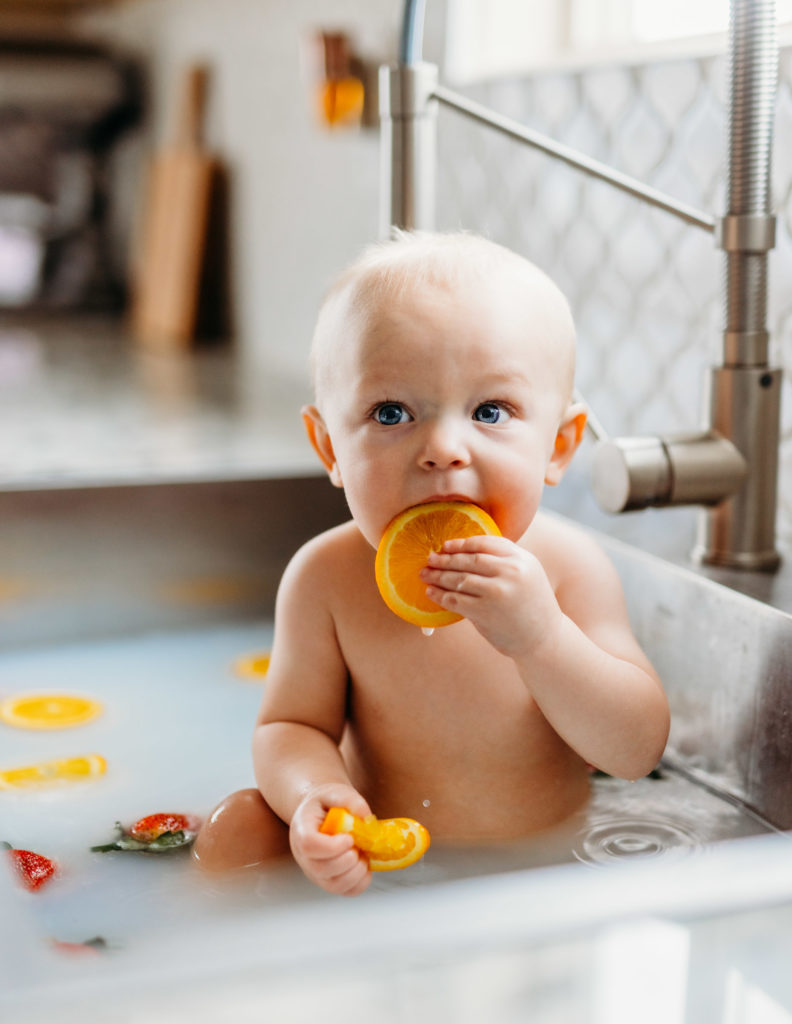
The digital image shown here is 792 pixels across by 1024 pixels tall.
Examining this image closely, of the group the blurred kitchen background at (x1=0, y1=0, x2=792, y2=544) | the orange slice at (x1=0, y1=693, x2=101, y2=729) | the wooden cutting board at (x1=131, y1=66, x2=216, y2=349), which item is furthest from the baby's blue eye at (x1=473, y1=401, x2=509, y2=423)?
the wooden cutting board at (x1=131, y1=66, x2=216, y2=349)

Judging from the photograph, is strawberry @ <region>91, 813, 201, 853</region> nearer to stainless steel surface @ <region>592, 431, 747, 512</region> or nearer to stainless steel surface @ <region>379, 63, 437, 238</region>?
stainless steel surface @ <region>592, 431, 747, 512</region>

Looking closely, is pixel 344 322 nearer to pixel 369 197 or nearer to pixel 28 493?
pixel 28 493

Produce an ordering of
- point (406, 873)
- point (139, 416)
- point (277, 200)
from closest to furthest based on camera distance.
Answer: point (406, 873) → point (139, 416) → point (277, 200)

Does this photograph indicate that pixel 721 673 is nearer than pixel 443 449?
No

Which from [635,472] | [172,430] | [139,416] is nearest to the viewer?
[635,472]

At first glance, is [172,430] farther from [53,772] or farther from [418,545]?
[418,545]

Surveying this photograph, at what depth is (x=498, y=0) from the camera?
5.13 feet

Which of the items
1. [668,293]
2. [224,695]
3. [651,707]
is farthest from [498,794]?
[668,293]

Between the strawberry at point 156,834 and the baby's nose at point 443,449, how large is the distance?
34 centimetres

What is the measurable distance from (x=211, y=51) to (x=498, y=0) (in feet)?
5.71

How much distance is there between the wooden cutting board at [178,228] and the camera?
3043 millimetres

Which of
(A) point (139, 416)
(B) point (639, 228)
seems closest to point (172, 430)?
(A) point (139, 416)

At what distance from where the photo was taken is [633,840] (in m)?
0.86

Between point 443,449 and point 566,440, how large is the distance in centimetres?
17
